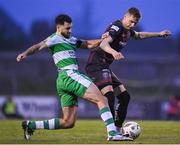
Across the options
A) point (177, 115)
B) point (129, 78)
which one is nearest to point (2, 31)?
point (129, 78)

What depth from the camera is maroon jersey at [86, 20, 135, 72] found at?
41.2 feet

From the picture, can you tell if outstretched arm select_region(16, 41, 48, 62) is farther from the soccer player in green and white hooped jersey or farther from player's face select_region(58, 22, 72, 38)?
player's face select_region(58, 22, 72, 38)

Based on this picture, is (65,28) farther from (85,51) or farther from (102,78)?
(85,51)

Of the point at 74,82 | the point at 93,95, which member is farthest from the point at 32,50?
the point at 93,95

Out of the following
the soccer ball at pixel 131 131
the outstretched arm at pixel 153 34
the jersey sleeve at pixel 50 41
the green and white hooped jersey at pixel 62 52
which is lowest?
the soccer ball at pixel 131 131

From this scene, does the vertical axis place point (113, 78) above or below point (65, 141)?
above

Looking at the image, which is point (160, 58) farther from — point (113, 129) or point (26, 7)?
point (113, 129)

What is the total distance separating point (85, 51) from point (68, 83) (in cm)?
2843

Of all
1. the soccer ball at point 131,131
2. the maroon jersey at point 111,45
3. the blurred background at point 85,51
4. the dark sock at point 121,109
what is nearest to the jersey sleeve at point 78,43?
the maroon jersey at point 111,45

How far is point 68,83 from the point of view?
11727mm

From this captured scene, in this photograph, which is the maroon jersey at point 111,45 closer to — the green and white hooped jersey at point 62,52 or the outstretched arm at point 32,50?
the green and white hooped jersey at point 62,52

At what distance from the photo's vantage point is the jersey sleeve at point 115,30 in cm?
1245

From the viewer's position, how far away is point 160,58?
40.3 m

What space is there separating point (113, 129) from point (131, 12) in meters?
2.26
